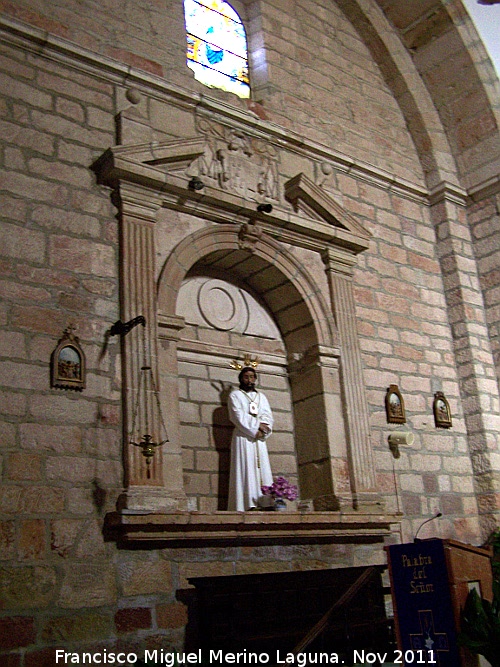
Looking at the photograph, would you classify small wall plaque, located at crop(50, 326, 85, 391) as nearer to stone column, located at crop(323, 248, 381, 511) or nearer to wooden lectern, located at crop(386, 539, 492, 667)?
wooden lectern, located at crop(386, 539, 492, 667)

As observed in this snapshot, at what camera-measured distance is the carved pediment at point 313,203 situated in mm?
7691

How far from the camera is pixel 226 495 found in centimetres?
677

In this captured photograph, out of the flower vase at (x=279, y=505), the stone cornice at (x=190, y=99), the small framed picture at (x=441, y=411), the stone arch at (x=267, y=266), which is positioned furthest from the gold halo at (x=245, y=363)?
the stone cornice at (x=190, y=99)

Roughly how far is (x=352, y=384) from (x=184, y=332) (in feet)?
5.49

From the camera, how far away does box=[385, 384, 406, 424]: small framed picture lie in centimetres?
767

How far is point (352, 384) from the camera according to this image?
7367 mm

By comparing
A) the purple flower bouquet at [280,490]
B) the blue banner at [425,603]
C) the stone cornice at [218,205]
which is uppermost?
the stone cornice at [218,205]

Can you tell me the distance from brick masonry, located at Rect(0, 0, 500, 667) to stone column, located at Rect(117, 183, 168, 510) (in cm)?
9

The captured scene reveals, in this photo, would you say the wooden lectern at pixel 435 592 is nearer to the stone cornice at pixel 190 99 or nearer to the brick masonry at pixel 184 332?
the brick masonry at pixel 184 332

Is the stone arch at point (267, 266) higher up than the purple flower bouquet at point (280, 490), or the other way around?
the stone arch at point (267, 266)

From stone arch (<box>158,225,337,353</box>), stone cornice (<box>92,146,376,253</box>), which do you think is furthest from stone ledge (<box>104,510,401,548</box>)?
stone cornice (<box>92,146,376,253</box>)

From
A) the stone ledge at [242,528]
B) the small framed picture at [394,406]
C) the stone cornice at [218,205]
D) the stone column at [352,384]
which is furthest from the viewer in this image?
the small framed picture at [394,406]

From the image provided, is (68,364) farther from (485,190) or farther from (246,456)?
(485,190)

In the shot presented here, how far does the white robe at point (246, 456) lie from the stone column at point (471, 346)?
2577mm
